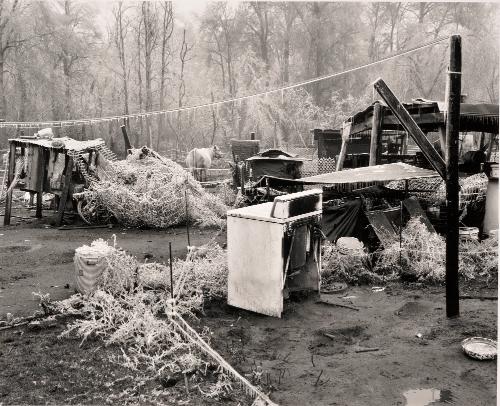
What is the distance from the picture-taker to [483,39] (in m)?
31.0

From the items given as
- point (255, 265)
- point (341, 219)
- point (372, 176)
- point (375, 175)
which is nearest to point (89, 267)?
point (255, 265)

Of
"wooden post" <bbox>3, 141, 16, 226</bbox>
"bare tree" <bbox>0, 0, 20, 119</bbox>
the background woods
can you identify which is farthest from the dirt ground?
"bare tree" <bbox>0, 0, 20, 119</bbox>

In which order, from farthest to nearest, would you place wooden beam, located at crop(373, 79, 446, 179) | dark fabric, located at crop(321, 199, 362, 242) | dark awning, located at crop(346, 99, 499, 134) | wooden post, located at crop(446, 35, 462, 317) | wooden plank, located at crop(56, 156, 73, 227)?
wooden plank, located at crop(56, 156, 73, 227)
dark awning, located at crop(346, 99, 499, 134)
dark fabric, located at crop(321, 199, 362, 242)
wooden beam, located at crop(373, 79, 446, 179)
wooden post, located at crop(446, 35, 462, 317)

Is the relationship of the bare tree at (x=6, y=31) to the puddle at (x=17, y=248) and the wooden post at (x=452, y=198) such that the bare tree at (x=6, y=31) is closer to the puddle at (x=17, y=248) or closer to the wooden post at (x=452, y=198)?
the puddle at (x=17, y=248)

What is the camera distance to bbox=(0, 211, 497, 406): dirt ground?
5.05 m

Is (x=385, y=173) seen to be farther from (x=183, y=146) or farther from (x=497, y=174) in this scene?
(x=183, y=146)

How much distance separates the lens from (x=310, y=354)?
19.8ft

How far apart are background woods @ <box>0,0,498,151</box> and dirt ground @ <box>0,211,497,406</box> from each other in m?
20.9

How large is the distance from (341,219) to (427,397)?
5.04m

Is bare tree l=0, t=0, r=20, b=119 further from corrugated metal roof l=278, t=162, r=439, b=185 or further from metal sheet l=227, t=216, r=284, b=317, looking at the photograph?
metal sheet l=227, t=216, r=284, b=317

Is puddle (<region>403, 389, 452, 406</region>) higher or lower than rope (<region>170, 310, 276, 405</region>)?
lower

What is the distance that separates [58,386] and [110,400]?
66cm

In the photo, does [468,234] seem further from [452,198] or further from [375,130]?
[375,130]

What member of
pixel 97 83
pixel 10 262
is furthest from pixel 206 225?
pixel 97 83
